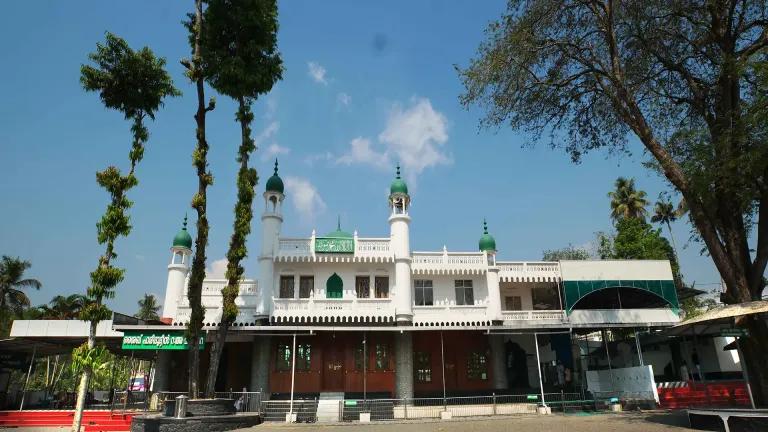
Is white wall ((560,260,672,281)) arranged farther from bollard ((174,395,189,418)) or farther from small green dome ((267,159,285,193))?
bollard ((174,395,189,418))

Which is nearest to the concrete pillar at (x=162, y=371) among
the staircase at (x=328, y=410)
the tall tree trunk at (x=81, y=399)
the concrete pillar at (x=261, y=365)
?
the concrete pillar at (x=261, y=365)

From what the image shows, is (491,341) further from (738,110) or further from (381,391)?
(738,110)

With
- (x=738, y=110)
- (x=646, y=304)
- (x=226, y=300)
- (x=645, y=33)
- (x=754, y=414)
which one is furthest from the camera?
(x=646, y=304)

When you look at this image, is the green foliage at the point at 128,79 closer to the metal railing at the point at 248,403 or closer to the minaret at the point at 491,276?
the metal railing at the point at 248,403

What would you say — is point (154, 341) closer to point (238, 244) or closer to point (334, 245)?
point (238, 244)

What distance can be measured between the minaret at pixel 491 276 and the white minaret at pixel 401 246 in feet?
14.0

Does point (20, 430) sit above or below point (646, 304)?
below

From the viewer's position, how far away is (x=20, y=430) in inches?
770

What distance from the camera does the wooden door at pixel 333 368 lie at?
2447 cm

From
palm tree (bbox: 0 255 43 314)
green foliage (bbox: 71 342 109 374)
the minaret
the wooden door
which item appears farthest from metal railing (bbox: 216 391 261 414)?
palm tree (bbox: 0 255 43 314)

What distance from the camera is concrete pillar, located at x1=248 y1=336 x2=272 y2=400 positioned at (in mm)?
23609

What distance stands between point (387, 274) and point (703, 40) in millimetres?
17370

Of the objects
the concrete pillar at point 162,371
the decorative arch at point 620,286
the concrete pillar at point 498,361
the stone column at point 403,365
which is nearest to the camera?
the stone column at point 403,365

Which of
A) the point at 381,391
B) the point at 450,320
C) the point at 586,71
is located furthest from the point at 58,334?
the point at 586,71
